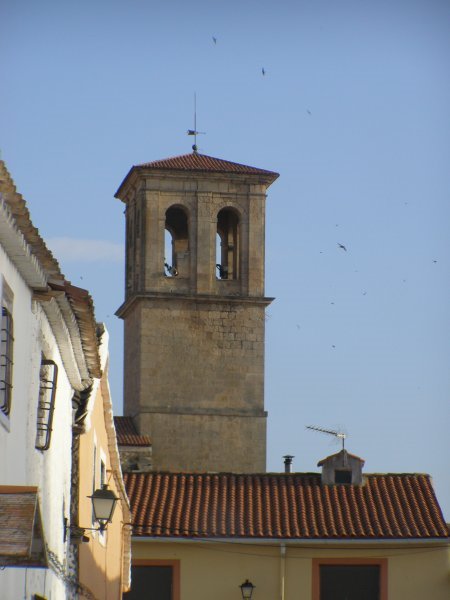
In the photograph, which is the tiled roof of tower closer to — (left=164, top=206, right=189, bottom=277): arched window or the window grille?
(left=164, top=206, right=189, bottom=277): arched window

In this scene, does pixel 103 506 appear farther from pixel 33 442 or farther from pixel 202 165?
pixel 202 165

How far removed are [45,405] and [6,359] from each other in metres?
2.60

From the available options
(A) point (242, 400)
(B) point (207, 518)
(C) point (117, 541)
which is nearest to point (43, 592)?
(C) point (117, 541)

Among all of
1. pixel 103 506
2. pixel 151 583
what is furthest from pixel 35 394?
pixel 151 583

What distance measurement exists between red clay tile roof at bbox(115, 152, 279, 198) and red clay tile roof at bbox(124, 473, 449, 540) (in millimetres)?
13555

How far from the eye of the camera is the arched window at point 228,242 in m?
48.3

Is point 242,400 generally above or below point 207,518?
above

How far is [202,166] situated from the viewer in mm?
47906

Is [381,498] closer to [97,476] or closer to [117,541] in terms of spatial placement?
[117,541]

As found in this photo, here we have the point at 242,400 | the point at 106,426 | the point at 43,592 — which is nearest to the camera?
the point at 43,592

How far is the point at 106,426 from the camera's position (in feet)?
73.5

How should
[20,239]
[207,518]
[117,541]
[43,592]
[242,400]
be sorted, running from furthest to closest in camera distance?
[242,400] → [207,518] → [117,541] → [43,592] → [20,239]

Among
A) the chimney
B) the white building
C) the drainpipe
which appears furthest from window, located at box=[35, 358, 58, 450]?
the chimney

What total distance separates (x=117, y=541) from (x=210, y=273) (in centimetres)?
2248
